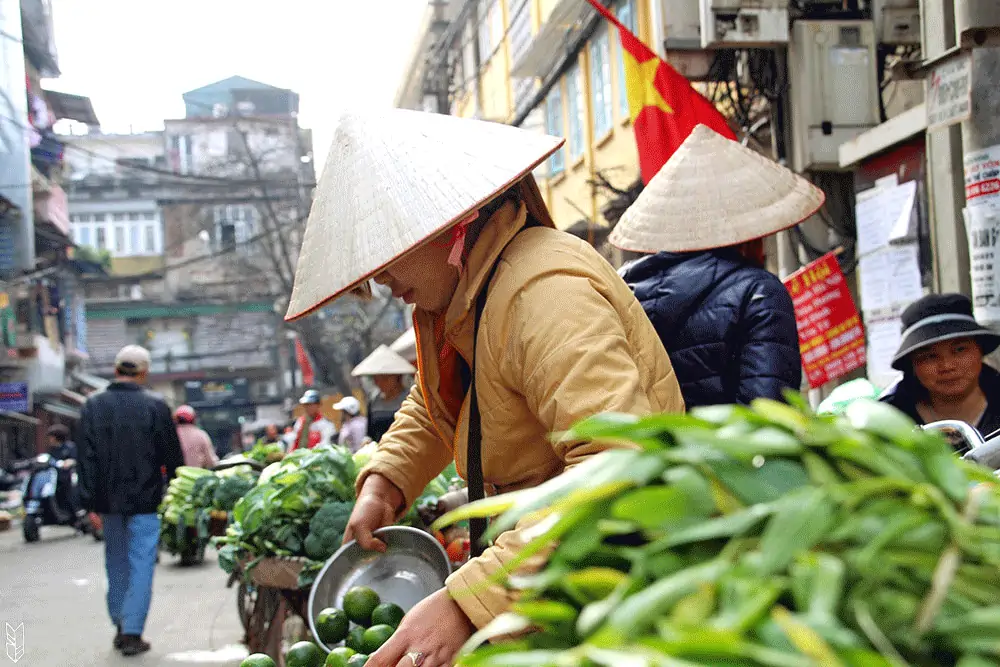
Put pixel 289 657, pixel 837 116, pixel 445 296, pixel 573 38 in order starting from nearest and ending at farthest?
pixel 445 296 < pixel 289 657 < pixel 837 116 < pixel 573 38

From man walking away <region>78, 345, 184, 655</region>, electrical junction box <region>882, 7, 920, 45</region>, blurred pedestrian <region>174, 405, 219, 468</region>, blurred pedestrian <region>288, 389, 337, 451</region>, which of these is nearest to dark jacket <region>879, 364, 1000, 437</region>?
electrical junction box <region>882, 7, 920, 45</region>

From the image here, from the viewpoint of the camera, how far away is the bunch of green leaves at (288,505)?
3945 millimetres

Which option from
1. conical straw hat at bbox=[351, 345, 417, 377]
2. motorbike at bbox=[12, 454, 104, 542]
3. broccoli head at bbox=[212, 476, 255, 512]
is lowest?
motorbike at bbox=[12, 454, 104, 542]

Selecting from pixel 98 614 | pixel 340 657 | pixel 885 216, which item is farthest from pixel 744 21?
pixel 98 614

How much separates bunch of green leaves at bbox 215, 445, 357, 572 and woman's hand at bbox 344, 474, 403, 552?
1085 mm

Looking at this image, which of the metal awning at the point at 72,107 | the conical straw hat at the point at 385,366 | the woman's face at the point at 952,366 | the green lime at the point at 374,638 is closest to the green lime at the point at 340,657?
the green lime at the point at 374,638

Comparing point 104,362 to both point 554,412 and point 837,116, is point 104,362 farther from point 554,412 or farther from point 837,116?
point 554,412

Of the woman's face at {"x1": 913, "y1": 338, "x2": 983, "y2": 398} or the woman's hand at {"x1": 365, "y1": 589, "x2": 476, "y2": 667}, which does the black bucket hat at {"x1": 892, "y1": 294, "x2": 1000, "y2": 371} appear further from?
the woman's hand at {"x1": 365, "y1": 589, "x2": 476, "y2": 667}

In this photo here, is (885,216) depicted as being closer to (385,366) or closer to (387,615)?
(387,615)

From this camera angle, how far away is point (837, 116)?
297 inches

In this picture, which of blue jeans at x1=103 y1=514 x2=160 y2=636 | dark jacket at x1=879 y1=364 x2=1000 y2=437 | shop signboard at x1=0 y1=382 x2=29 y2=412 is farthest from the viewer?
shop signboard at x1=0 y1=382 x2=29 y2=412

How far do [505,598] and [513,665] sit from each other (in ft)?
2.63

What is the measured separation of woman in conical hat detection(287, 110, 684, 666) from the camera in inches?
70.9

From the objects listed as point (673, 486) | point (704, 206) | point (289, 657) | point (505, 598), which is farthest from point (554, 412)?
point (704, 206)
